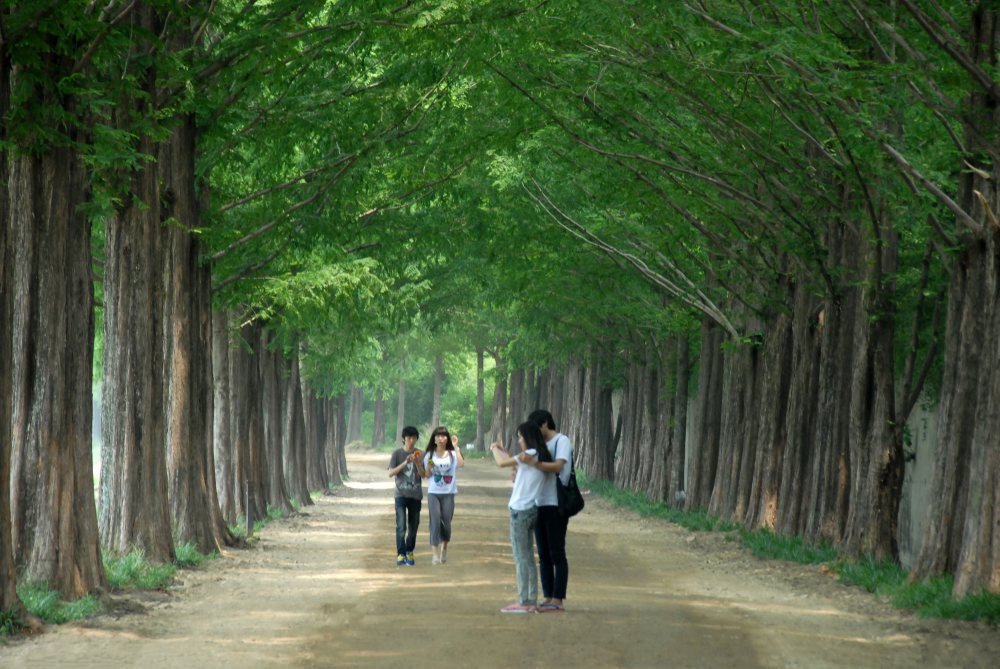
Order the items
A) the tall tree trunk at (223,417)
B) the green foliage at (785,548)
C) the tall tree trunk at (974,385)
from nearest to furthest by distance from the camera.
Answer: the tall tree trunk at (974,385) → the green foliage at (785,548) → the tall tree trunk at (223,417)

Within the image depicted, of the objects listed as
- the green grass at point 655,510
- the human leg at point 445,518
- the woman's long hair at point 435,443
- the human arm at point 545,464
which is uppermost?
the woman's long hair at point 435,443

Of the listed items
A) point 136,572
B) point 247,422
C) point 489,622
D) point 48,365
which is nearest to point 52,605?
point 48,365

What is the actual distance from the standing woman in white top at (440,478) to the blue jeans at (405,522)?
0.24m

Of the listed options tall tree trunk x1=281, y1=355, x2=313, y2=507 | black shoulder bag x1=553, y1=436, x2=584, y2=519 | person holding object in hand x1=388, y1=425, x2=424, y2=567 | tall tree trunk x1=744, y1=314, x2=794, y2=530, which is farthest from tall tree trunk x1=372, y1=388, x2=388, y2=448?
black shoulder bag x1=553, y1=436, x2=584, y2=519

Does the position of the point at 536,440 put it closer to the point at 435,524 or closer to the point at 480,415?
the point at 435,524

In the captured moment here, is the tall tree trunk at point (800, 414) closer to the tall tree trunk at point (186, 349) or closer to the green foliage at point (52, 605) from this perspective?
the tall tree trunk at point (186, 349)

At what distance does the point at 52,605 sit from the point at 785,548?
11.8 meters

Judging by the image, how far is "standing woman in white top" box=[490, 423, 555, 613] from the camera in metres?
13.1

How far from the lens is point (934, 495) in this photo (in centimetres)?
1566

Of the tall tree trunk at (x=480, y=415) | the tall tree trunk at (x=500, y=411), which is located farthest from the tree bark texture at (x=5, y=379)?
the tall tree trunk at (x=480, y=415)

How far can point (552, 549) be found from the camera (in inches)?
523

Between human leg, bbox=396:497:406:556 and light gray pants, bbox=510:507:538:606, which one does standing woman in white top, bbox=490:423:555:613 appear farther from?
human leg, bbox=396:497:406:556

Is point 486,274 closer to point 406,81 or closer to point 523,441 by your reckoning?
point 406,81

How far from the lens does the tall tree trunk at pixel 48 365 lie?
40.7 ft
